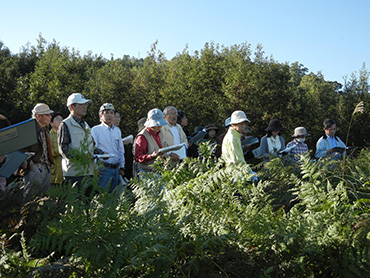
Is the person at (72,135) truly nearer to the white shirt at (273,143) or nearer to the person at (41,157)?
the person at (41,157)

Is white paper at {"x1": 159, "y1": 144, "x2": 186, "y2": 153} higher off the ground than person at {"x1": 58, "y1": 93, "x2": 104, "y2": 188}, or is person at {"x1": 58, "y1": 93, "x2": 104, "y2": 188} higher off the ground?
person at {"x1": 58, "y1": 93, "x2": 104, "y2": 188}

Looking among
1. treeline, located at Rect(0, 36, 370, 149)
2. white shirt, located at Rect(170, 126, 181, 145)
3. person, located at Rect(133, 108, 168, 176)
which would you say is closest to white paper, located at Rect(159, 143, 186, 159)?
person, located at Rect(133, 108, 168, 176)

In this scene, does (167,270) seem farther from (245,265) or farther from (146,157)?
(146,157)

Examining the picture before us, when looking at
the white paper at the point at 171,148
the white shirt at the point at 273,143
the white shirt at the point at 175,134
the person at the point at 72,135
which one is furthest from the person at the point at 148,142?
the white shirt at the point at 273,143

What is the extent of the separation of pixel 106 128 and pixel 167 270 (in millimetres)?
5065

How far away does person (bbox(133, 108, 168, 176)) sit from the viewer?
731 cm

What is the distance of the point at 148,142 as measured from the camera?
24.4 ft

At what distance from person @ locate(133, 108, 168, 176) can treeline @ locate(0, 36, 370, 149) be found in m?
9.59

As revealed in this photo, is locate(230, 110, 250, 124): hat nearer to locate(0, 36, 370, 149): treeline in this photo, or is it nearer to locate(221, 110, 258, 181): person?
locate(221, 110, 258, 181): person

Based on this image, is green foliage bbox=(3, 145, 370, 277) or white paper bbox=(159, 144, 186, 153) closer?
green foliage bbox=(3, 145, 370, 277)

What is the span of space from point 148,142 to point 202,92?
41.5 ft

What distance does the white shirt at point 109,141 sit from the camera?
7.36 meters

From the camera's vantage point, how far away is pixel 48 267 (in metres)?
2.87

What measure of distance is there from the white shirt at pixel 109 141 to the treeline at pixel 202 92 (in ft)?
30.9
